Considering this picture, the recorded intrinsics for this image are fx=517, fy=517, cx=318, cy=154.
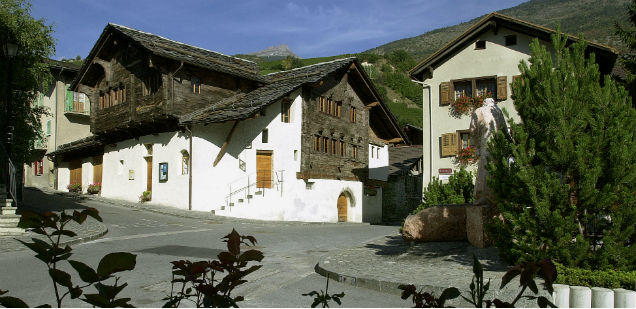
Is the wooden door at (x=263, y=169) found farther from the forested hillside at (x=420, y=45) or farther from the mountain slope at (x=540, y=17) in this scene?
the mountain slope at (x=540, y=17)

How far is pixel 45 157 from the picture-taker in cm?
3806

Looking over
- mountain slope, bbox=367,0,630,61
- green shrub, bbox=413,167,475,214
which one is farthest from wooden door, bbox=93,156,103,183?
mountain slope, bbox=367,0,630,61

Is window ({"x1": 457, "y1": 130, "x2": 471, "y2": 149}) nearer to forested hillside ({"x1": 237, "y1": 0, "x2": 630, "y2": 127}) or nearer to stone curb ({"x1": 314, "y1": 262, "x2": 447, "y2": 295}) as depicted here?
stone curb ({"x1": 314, "y1": 262, "x2": 447, "y2": 295})

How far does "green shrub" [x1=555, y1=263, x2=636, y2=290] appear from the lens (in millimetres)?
6848

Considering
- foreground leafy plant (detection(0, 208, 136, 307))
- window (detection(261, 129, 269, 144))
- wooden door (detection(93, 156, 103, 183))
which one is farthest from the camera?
wooden door (detection(93, 156, 103, 183))

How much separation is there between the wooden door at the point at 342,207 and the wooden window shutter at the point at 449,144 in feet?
25.5

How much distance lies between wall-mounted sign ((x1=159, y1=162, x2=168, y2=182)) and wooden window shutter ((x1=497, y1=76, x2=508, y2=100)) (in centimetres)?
1644

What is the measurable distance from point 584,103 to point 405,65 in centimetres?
9158

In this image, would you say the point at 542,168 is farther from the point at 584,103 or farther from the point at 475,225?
the point at 475,225

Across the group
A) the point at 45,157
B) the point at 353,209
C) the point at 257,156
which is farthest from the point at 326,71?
the point at 45,157

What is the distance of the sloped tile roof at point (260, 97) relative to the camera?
78.4ft

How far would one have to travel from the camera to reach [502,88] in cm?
2234

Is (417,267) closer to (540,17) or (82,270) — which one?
(82,270)

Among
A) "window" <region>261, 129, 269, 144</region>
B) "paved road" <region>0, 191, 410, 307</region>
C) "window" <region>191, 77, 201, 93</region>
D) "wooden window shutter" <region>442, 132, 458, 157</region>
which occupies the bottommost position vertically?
"paved road" <region>0, 191, 410, 307</region>
